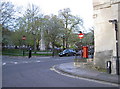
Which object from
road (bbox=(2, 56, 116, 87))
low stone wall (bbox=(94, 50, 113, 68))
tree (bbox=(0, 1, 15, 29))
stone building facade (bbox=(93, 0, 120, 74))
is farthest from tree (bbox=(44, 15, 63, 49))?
road (bbox=(2, 56, 116, 87))

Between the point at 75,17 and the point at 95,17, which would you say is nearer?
the point at 95,17

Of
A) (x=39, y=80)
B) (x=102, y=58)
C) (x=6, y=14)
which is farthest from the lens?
(x=6, y=14)

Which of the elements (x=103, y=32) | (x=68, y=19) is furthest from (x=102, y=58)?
(x=68, y=19)

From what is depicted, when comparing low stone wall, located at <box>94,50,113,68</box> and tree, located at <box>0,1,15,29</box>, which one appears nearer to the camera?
low stone wall, located at <box>94,50,113,68</box>

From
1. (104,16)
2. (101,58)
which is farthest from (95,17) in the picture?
(101,58)

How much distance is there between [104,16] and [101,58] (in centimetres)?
330

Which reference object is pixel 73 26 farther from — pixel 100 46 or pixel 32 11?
pixel 100 46

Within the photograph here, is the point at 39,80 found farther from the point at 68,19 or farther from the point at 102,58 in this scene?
the point at 68,19

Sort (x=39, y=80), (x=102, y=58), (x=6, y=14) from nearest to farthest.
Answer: (x=39, y=80) → (x=102, y=58) → (x=6, y=14)

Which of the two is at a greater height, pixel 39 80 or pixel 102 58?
pixel 102 58

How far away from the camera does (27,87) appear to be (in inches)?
327

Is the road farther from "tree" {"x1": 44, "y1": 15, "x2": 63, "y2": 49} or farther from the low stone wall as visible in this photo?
"tree" {"x1": 44, "y1": 15, "x2": 63, "y2": 49}

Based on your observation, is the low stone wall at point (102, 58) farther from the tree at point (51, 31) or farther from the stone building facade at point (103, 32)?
the tree at point (51, 31)

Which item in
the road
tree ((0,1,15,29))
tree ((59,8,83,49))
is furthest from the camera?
tree ((59,8,83,49))
